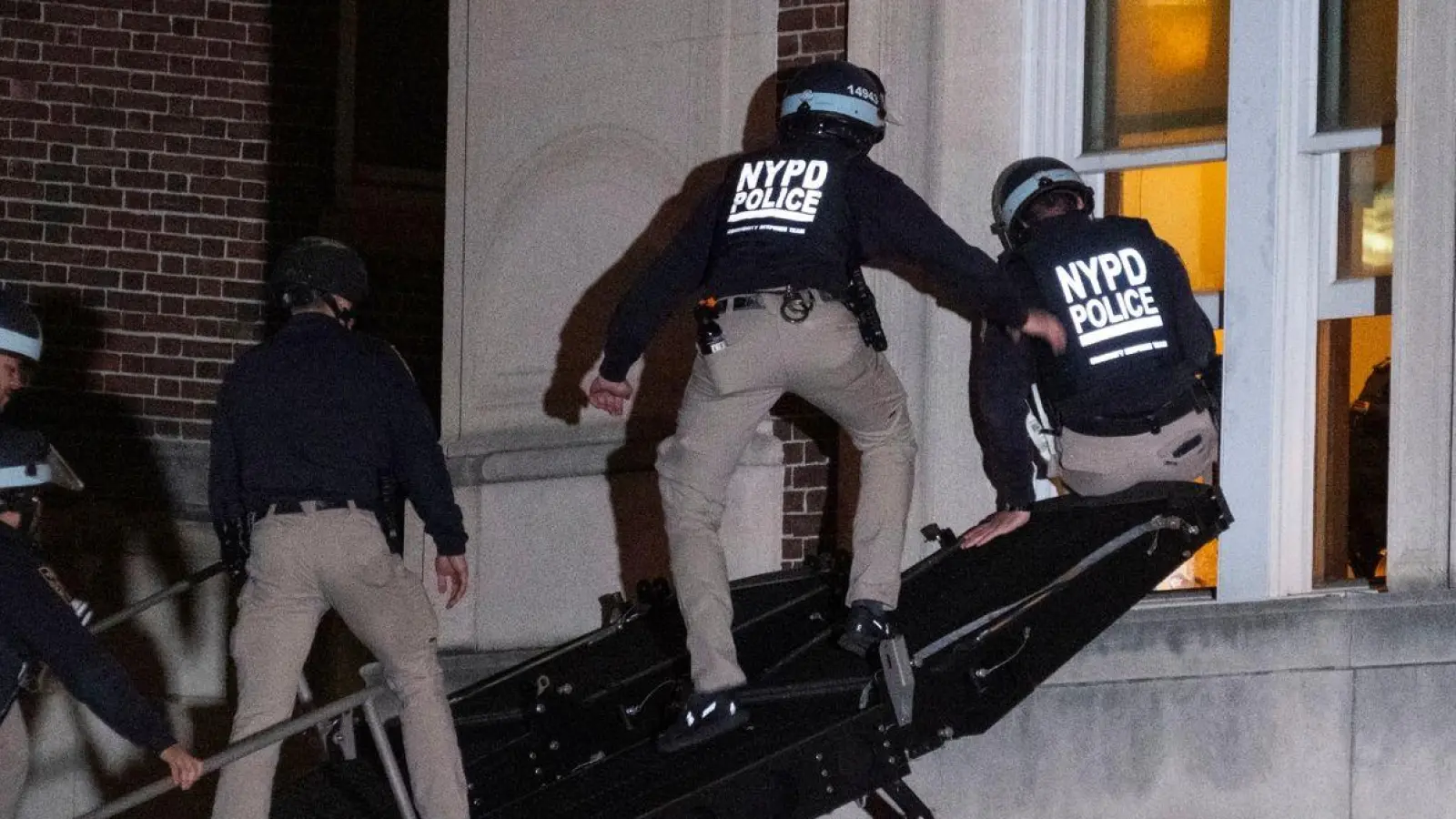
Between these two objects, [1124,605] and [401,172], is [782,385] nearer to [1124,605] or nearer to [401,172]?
[1124,605]

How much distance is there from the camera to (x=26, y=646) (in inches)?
280

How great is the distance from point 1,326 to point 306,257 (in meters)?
0.93

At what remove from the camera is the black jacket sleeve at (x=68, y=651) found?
23.0ft

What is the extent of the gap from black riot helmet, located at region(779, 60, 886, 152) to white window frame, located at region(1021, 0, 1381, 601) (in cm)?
162

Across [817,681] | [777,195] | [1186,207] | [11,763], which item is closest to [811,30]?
[1186,207]

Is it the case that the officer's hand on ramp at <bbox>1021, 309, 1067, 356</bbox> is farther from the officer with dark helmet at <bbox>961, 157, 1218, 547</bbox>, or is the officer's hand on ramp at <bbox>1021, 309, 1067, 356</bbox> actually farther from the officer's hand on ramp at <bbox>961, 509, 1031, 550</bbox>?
the officer's hand on ramp at <bbox>961, 509, 1031, 550</bbox>

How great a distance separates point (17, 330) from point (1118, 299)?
3.48 meters

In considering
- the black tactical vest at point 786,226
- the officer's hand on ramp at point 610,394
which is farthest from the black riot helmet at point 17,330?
the black tactical vest at point 786,226

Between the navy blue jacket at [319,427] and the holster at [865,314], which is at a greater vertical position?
the holster at [865,314]

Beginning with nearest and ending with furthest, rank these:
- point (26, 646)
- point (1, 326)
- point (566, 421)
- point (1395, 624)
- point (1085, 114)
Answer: point (26, 646)
point (1, 326)
point (1395, 624)
point (1085, 114)
point (566, 421)

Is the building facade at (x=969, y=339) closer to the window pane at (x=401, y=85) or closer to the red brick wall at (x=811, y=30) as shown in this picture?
the red brick wall at (x=811, y=30)

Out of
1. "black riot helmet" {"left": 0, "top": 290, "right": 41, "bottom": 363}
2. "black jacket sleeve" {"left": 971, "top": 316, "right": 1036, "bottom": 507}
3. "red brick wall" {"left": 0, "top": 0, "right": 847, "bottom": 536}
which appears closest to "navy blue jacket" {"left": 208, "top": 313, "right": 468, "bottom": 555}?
"black riot helmet" {"left": 0, "top": 290, "right": 41, "bottom": 363}

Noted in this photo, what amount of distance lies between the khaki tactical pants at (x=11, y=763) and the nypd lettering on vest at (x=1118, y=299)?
359 centimetres

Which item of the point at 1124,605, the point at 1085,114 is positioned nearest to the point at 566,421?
the point at 1085,114
